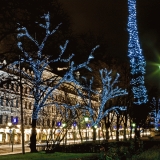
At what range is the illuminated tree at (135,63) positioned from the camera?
60.6 metres

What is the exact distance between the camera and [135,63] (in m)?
62.2

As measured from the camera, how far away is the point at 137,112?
6188 cm

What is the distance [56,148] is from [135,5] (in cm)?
3248

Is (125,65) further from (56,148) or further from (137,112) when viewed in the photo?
(56,148)

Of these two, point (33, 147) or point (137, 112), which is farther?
point (137, 112)

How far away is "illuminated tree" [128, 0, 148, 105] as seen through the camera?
199 ft

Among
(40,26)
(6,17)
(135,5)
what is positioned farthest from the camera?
(135,5)

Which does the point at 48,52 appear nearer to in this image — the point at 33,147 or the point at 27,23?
the point at 27,23

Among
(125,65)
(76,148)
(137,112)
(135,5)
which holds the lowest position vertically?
(76,148)

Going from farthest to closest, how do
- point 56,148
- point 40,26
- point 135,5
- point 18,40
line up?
1. point 135,5
2. point 56,148
3. point 18,40
4. point 40,26

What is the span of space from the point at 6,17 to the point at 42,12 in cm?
169

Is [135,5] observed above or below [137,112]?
above

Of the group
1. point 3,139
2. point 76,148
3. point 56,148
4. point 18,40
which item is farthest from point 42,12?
point 3,139

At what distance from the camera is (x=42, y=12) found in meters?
17.9
